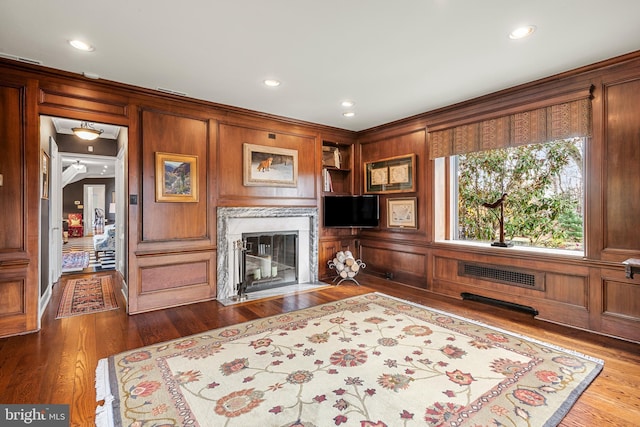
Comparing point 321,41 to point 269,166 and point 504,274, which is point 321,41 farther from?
point 504,274

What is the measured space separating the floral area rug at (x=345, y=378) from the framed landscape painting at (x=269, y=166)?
88.7 inches

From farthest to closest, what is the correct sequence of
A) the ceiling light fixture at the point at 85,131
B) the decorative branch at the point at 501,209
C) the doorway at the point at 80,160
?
the ceiling light fixture at the point at 85,131 < the doorway at the point at 80,160 < the decorative branch at the point at 501,209

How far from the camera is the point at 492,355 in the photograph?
104 inches

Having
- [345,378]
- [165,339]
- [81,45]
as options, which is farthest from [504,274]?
[81,45]

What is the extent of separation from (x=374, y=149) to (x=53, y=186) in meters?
5.37

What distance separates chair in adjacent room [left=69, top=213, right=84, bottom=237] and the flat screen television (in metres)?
12.9

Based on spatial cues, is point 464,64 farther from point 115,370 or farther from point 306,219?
point 115,370

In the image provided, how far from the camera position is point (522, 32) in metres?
2.51

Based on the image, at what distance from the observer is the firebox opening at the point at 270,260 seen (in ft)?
15.7

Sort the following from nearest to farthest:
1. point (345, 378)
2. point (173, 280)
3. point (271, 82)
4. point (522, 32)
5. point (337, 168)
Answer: point (345, 378) < point (522, 32) < point (271, 82) < point (173, 280) < point (337, 168)

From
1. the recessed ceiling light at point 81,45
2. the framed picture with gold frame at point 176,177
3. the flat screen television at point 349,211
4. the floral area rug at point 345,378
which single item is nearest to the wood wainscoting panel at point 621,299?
the floral area rug at point 345,378

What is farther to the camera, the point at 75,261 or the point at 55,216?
the point at 75,261

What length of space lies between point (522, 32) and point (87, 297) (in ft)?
19.4

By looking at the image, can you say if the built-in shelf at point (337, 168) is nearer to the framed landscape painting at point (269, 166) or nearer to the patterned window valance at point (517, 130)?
the framed landscape painting at point (269, 166)
